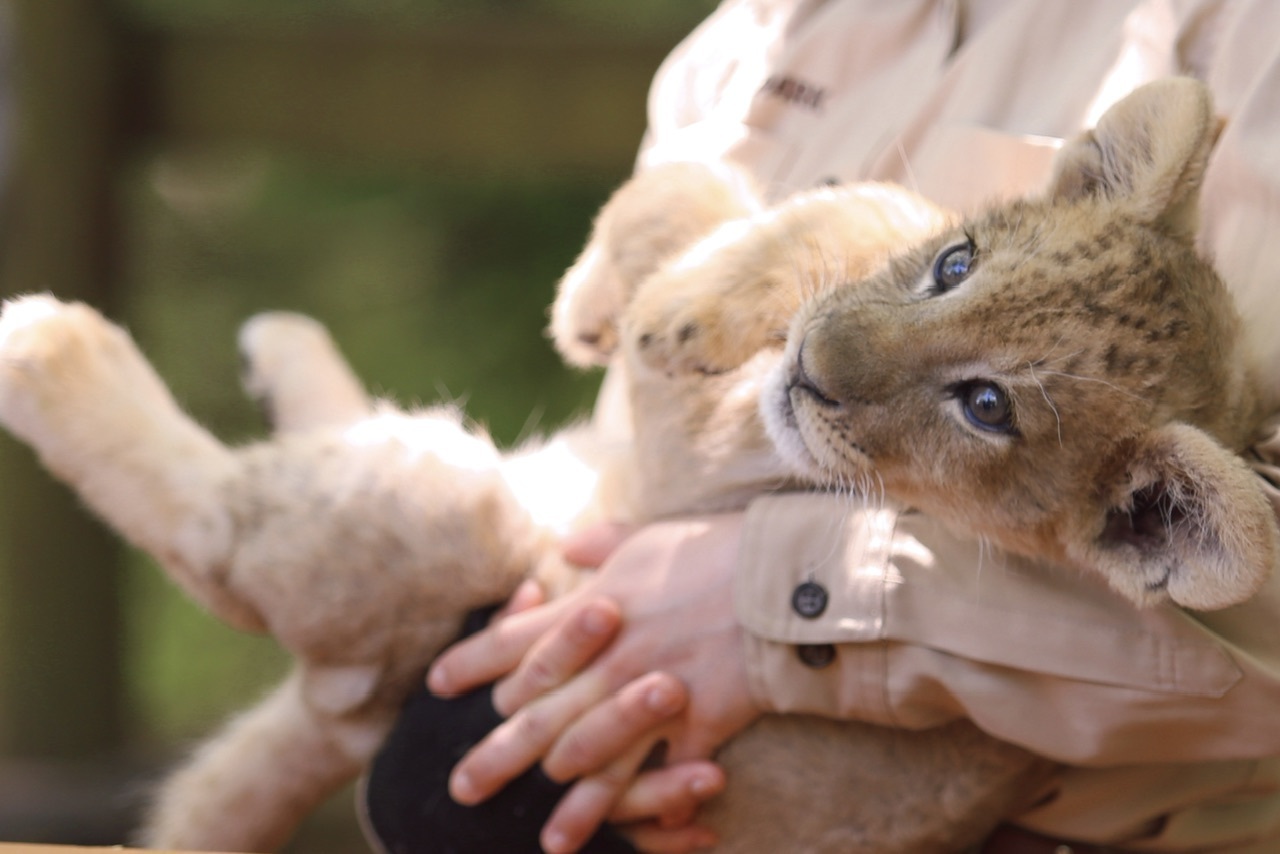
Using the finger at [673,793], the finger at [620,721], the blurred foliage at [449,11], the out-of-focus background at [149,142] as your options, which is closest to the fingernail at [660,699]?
the finger at [620,721]

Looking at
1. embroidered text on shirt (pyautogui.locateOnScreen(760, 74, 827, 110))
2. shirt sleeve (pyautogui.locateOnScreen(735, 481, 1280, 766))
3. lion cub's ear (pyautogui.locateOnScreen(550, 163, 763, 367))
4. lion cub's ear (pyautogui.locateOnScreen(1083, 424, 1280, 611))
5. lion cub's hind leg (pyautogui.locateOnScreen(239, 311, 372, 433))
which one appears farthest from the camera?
lion cub's hind leg (pyautogui.locateOnScreen(239, 311, 372, 433))

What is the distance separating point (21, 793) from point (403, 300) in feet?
10.6

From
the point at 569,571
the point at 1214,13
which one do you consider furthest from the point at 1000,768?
the point at 1214,13

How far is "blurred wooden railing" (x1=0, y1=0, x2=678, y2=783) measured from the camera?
13.1 feet

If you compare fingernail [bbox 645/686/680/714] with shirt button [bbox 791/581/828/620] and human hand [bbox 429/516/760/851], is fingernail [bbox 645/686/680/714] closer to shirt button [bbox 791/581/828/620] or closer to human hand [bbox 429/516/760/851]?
human hand [bbox 429/516/760/851]

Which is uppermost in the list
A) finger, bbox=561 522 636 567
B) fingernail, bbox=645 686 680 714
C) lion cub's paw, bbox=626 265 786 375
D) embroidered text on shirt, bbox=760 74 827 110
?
embroidered text on shirt, bbox=760 74 827 110

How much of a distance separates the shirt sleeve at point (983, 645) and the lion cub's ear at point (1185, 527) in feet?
0.32

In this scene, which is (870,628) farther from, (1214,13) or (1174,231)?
(1214,13)

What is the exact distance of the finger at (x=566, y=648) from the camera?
2.00 metres

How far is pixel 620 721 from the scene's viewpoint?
1.92 m

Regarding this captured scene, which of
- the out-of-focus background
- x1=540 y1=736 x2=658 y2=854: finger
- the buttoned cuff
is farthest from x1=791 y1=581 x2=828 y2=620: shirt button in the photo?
the out-of-focus background

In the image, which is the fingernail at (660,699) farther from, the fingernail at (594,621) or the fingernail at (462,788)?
the fingernail at (462,788)

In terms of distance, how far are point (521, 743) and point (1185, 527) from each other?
112 centimetres

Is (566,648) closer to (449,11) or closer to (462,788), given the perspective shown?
(462,788)
